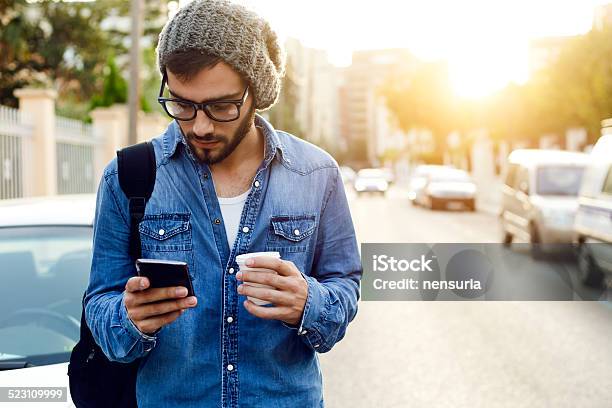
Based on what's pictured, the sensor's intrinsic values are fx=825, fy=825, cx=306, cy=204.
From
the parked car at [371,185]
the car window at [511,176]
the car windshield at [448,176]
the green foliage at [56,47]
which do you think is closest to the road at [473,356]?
the car window at [511,176]

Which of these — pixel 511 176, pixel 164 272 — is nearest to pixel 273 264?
pixel 164 272

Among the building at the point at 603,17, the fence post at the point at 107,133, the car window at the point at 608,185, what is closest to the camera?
the car window at the point at 608,185

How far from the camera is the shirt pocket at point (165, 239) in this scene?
179 cm

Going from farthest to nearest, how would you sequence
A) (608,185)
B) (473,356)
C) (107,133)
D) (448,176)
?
1. (448,176)
2. (107,133)
3. (608,185)
4. (473,356)

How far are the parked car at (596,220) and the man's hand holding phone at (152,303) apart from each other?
7240mm

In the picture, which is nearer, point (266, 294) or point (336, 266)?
point (266, 294)

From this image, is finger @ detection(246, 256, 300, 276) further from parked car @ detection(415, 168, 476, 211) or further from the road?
parked car @ detection(415, 168, 476, 211)

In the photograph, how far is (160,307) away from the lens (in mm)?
1630

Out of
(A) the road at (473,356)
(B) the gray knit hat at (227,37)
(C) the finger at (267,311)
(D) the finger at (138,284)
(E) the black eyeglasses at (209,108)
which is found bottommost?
(A) the road at (473,356)

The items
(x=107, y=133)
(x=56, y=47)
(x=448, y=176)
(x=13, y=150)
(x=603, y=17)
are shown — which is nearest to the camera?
(x=13, y=150)

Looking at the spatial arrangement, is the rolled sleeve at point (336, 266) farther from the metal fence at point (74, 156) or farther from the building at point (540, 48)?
the building at point (540, 48)

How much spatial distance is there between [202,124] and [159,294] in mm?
404

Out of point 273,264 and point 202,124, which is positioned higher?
point 202,124

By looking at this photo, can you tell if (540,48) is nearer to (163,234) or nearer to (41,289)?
(41,289)
